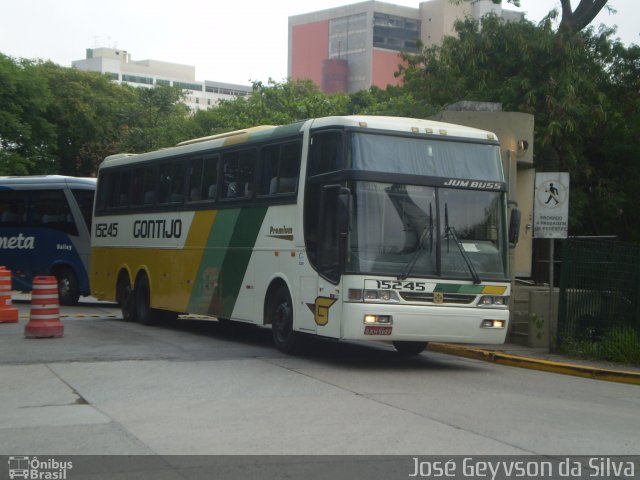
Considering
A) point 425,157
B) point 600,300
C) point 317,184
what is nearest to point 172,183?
point 317,184

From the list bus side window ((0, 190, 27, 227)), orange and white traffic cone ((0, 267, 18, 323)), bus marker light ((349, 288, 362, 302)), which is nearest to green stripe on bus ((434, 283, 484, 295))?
bus marker light ((349, 288, 362, 302))

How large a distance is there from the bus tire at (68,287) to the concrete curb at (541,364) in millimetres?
12795

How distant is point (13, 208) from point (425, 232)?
17248 mm

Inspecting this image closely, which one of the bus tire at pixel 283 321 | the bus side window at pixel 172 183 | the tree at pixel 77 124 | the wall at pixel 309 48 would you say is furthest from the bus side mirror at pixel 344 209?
the wall at pixel 309 48

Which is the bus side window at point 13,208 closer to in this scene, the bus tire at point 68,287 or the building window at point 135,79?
the bus tire at point 68,287

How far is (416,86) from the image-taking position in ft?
104

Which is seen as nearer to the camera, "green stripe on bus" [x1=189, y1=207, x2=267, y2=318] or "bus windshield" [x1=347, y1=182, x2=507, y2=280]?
"bus windshield" [x1=347, y1=182, x2=507, y2=280]

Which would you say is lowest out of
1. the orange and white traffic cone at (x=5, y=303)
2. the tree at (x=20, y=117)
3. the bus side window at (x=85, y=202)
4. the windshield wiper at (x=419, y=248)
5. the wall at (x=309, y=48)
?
the orange and white traffic cone at (x=5, y=303)

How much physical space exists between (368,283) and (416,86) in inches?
803

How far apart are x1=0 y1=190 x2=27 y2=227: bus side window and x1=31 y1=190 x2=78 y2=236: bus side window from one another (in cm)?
34

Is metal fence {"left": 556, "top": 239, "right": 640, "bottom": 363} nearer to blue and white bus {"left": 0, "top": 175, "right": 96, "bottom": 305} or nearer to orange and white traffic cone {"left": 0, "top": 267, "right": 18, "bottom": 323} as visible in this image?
orange and white traffic cone {"left": 0, "top": 267, "right": 18, "bottom": 323}

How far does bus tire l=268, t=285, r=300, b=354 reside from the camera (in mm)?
14367

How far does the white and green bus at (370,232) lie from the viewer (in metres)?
12.6
